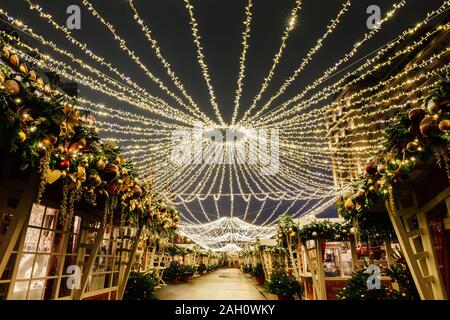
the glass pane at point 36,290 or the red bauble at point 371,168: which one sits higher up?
the red bauble at point 371,168

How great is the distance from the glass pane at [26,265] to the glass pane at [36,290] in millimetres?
185

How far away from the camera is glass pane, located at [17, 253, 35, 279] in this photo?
10.9 feet

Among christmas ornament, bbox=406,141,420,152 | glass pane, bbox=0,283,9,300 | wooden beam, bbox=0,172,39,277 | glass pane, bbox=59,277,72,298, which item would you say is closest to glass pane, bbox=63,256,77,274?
glass pane, bbox=59,277,72,298

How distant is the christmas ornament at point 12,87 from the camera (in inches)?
73.1

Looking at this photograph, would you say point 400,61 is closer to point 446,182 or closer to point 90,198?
point 446,182

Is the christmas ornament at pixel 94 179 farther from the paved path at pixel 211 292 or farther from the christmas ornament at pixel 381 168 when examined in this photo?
the paved path at pixel 211 292

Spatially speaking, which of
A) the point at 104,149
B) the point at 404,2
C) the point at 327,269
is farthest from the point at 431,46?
the point at 104,149

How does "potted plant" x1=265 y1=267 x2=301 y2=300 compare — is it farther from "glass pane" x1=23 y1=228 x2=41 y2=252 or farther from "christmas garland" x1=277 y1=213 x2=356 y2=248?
"glass pane" x1=23 y1=228 x2=41 y2=252

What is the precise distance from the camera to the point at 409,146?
2.47 m

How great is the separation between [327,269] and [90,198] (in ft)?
26.8

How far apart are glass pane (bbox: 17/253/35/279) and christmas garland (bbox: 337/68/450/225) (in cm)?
389

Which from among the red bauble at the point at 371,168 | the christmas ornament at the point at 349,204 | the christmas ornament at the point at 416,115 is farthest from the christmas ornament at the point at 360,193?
the christmas ornament at the point at 416,115

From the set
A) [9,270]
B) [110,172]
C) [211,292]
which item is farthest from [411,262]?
[211,292]

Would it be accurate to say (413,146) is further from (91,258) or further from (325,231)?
(325,231)
